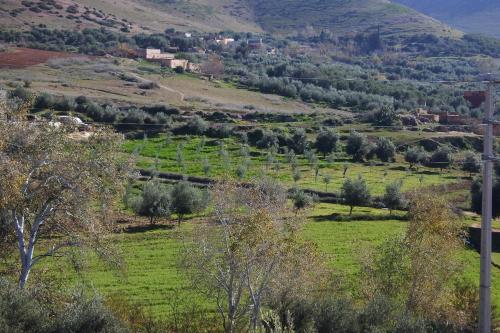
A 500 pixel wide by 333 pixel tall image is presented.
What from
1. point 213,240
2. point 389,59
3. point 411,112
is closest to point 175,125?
point 411,112

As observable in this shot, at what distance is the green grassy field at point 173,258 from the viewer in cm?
2442

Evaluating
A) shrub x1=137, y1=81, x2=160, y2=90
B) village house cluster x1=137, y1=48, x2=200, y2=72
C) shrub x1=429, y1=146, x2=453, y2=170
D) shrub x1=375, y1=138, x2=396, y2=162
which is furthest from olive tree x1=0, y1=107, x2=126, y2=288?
village house cluster x1=137, y1=48, x2=200, y2=72

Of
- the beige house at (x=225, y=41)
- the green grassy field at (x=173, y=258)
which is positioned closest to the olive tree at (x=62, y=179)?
the green grassy field at (x=173, y=258)

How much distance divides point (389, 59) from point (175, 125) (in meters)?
79.4

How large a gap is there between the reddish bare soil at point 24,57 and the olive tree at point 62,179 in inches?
3103

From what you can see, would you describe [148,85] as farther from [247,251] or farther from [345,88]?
[247,251]

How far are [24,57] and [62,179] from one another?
8281cm

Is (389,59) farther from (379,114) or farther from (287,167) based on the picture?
(287,167)

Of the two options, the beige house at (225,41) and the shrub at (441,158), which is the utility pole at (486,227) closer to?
the shrub at (441,158)

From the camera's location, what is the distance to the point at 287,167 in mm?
63219

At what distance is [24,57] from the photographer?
92750mm

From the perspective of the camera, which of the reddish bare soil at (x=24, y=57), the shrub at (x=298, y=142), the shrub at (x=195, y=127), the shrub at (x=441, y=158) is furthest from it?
the reddish bare soil at (x=24, y=57)

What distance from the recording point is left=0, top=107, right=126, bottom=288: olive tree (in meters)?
16.0

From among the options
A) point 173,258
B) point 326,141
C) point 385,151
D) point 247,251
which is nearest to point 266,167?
point 326,141
